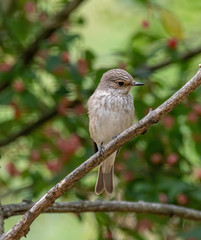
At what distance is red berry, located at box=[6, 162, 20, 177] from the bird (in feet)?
3.97

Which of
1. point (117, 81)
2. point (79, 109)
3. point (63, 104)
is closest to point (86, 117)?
point (79, 109)

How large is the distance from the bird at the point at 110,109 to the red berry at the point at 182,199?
56 centimetres

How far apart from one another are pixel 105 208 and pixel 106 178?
3.61ft

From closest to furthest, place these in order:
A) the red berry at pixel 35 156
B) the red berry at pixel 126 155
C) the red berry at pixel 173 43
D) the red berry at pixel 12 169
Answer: the red berry at pixel 126 155 → the red berry at pixel 173 43 → the red berry at pixel 35 156 → the red berry at pixel 12 169

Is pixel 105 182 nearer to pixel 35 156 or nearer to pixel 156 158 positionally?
pixel 156 158

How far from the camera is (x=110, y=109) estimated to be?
4.38 m

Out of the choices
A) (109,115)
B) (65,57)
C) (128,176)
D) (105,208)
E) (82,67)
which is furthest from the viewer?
(65,57)

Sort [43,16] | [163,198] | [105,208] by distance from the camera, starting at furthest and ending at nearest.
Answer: [43,16] → [163,198] → [105,208]

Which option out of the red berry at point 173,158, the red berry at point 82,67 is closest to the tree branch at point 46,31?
the red berry at point 82,67

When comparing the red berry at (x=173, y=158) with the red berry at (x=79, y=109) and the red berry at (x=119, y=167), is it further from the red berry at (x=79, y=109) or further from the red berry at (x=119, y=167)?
the red berry at (x=79, y=109)

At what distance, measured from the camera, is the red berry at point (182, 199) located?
4.30 meters

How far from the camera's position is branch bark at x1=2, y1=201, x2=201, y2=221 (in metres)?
3.34

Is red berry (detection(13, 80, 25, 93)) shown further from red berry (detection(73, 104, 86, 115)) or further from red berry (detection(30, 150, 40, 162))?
red berry (detection(30, 150, 40, 162))

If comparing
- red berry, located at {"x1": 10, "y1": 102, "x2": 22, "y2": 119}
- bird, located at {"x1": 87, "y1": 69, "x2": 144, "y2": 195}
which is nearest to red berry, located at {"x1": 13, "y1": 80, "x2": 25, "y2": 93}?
red berry, located at {"x1": 10, "y1": 102, "x2": 22, "y2": 119}
